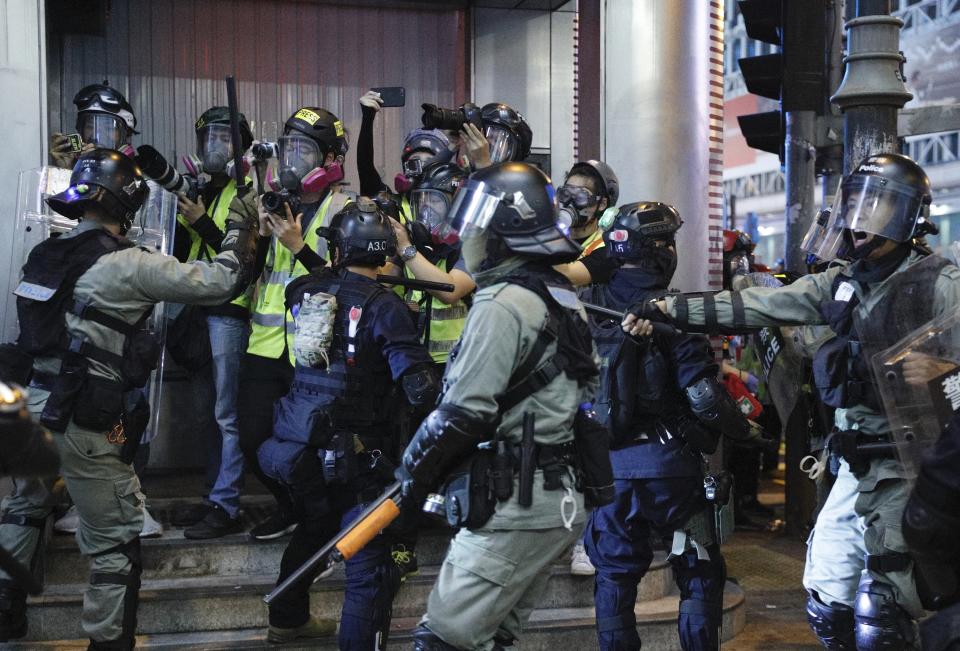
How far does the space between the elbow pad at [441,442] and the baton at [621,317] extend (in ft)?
4.30

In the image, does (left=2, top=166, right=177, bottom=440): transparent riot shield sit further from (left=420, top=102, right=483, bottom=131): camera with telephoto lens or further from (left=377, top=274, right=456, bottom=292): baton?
(left=420, top=102, right=483, bottom=131): camera with telephoto lens

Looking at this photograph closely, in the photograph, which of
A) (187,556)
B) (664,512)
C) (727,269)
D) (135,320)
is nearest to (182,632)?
(187,556)

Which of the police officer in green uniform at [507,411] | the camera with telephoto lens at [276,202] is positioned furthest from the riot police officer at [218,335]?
the police officer in green uniform at [507,411]

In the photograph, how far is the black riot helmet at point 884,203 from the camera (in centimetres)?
468

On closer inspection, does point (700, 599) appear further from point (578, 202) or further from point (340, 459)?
point (578, 202)

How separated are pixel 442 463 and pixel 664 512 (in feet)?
5.51

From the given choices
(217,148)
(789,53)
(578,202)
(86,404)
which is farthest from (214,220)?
(789,53)

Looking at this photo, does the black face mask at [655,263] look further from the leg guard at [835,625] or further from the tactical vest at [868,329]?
the leg guard at [835,625]

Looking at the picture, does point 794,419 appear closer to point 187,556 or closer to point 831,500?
point 831,500

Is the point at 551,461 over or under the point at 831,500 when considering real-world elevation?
over

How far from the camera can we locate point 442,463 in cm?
393

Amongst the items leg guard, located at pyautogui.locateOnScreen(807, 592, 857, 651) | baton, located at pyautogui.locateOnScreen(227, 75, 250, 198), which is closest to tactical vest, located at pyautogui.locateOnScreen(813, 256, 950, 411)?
leg guard, located at pyautogui.locateOnScreen(807, 592, 857, 651)

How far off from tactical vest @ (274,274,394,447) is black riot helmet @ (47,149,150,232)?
0.94m

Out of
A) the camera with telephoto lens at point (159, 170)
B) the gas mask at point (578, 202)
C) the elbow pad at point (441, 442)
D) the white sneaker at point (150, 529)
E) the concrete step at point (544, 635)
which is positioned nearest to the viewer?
the elbow pad at point (441, 442)
